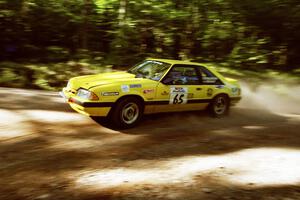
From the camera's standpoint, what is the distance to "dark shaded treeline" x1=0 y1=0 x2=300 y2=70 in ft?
49.0

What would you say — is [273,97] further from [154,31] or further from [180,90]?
[180,90]

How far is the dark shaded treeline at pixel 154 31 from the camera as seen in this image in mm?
14946

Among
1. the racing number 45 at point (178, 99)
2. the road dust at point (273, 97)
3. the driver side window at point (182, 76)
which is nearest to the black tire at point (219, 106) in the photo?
the driver side window at point (182, 76)

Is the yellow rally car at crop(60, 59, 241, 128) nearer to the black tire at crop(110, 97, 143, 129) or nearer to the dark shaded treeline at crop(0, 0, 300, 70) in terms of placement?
the black tire at crop(110, 97, 143, 129)

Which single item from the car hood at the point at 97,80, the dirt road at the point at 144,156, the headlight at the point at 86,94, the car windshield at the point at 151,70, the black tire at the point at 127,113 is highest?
the car windshield at the point at 151,70

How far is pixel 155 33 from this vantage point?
15945mm

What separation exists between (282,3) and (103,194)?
14055mm

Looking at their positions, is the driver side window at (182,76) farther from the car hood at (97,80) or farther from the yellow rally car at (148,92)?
the car hood at (97,80)

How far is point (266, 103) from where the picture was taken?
12.5 meters

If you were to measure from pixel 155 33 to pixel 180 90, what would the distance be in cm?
857

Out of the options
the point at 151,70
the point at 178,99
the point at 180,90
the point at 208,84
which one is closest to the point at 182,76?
the point at 180,90

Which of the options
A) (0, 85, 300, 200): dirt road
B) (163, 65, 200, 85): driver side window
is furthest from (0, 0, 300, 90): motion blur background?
(163, 65, 200, 85): driver side window

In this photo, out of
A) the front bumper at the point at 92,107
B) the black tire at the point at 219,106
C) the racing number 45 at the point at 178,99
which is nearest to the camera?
the front bumper at the point at 92,107

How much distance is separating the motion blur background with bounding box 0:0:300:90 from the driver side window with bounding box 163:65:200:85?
6.46 metres
